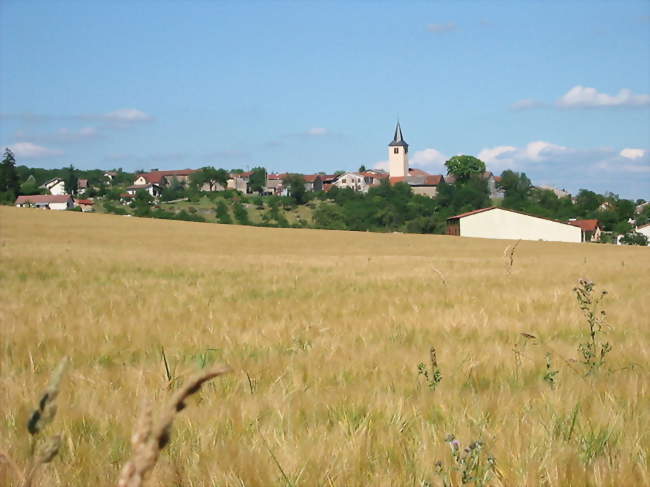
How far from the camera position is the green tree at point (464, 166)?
571ft

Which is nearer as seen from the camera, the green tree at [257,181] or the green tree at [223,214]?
the green tree at [223,214]

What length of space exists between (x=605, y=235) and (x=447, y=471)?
11013 centimetres

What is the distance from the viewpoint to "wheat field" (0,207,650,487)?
1888 millimetres

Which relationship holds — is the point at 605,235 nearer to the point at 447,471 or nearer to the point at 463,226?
the point at 463,226

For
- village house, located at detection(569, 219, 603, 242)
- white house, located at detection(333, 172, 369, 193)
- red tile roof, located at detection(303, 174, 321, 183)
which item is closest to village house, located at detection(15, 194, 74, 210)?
village house, located at detection(569, 219, 603, 242)

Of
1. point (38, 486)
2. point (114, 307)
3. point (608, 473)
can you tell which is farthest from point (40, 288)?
point (608, 473)

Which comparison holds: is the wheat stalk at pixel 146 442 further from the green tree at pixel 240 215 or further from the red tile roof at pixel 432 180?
the red tile roof at pixel 432 180

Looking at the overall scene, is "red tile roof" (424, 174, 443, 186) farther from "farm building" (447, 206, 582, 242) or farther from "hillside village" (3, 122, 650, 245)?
"farm building" (447, 206, 582, 242)

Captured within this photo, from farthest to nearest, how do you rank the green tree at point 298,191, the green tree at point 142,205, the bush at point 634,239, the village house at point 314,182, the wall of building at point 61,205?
1. the village house at point 314,182
2. the green tree at point 298,191
3. the wall of building at point 61,205
4. the green tree at point 142,205
5. the bush at point 634,239

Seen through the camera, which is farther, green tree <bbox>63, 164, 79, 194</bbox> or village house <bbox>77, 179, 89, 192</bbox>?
village house <bbox>77, 179, 89, 192</bbox>

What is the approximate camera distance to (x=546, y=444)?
6.70 ft

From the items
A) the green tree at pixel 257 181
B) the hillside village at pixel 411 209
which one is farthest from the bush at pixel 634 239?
the green tree at pixel 257 181

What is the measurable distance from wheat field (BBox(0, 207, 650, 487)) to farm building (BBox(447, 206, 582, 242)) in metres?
72.1

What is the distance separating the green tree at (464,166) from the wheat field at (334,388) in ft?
564
